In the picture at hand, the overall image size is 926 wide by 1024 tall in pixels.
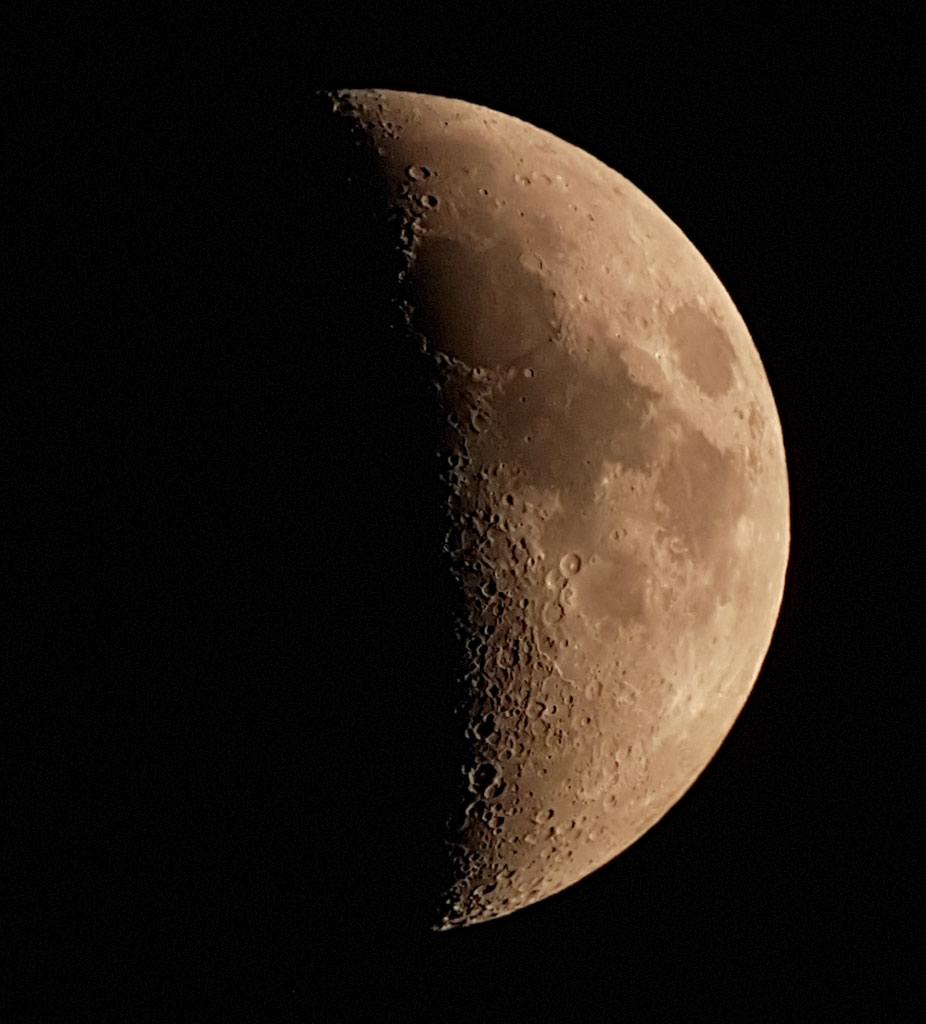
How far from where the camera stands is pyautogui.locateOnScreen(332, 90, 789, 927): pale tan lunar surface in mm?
1897

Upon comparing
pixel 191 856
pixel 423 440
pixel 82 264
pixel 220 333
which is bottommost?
pixel 191 856

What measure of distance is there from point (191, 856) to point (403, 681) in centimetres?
52

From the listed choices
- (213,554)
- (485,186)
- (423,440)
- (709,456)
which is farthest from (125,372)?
(709,456)

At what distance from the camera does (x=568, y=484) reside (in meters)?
1.91

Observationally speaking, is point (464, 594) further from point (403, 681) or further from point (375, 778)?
point (375, 778)

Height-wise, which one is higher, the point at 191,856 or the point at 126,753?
the point at 126,753

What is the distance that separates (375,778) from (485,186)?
Result: 46.6 inches

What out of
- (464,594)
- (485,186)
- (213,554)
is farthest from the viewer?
(485,186)

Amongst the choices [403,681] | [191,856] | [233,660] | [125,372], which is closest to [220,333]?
[125,372]

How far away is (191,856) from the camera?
1919mm

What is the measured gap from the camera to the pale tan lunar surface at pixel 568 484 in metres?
1.90

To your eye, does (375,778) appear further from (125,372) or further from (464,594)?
(125,372)

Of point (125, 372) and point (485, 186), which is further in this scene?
point (485, 186)

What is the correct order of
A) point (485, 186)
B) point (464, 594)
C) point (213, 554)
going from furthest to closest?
point (485, 186) < point (464, 594) < point (213, 554)
